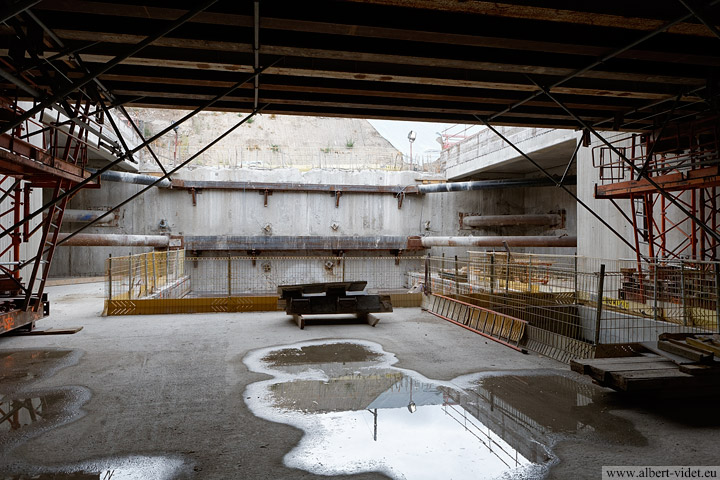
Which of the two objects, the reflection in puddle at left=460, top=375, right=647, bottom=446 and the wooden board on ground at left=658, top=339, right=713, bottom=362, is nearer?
the reflection in puddle at left=460, top=375, right=647, bottom=446

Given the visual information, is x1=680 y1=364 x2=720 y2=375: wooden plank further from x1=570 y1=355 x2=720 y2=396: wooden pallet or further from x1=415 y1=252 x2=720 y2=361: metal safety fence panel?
x1=415 y1=252 x2=720 y2=361: metal safety fence panel

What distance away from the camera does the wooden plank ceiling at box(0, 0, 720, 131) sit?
5.66 metres

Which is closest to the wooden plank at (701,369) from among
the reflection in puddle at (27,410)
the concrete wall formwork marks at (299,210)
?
the reflection in puddle at (27,410)

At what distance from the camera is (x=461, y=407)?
5875 millimetres

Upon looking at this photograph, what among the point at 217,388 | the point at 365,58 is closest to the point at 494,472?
the point at 217,388

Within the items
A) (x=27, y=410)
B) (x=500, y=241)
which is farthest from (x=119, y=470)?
(x=500, y=241)

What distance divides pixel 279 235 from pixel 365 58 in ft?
61.1

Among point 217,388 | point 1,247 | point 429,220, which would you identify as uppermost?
point 429,220

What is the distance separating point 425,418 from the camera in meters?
5.46

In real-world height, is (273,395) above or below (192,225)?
below

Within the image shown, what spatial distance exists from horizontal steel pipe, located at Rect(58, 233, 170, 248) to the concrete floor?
32.4 ft

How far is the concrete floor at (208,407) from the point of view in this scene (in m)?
4.44

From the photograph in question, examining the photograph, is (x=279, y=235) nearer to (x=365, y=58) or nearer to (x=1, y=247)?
(x=1, y=247)

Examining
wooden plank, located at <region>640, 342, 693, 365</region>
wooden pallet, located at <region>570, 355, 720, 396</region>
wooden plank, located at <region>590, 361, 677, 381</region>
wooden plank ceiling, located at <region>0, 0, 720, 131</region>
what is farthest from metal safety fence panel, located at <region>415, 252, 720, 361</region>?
wooden plank ceiling, located at <region>0, 0, 720, 131</region>
